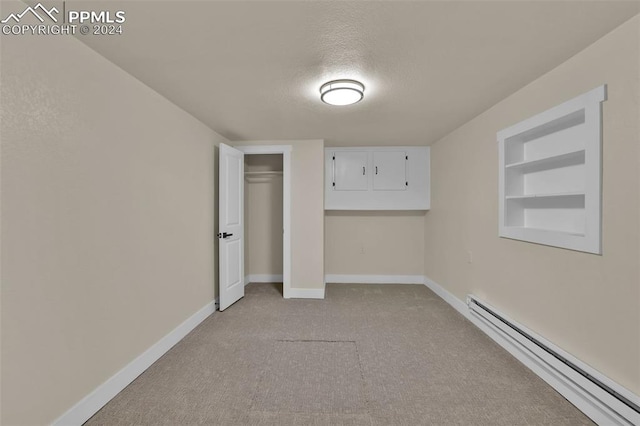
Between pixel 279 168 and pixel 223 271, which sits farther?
pixel 279 168

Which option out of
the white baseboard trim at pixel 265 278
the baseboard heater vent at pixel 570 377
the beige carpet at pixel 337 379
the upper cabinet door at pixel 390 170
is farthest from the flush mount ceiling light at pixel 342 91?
the white baseboard trim at pixel 265 278

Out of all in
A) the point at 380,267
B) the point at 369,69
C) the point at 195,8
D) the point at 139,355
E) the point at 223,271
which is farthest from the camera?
the point at 380,267

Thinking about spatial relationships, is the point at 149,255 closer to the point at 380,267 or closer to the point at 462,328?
the point at 462,328

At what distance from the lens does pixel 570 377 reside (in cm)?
185

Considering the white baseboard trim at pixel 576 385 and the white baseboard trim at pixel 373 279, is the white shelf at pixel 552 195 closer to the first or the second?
the white baseboard trim at pixel 576 385

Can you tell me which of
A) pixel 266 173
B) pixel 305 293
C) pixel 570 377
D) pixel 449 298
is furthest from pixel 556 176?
pixel 266 173

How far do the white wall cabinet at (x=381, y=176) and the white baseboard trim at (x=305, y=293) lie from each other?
1361 mm

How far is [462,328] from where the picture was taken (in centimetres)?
309

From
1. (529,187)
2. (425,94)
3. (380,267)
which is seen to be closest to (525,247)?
(529,187)

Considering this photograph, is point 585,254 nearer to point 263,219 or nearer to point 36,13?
point 36,13

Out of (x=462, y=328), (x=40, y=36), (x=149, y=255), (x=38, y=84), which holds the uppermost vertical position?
(x=40, y=36)

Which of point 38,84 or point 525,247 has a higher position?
point 38,84

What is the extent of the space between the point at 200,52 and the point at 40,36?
777mm

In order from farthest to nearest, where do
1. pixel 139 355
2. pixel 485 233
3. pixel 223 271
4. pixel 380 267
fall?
pixel 380 267 → pixel 223 271 → pixel 485 233 → pixel 139 355
